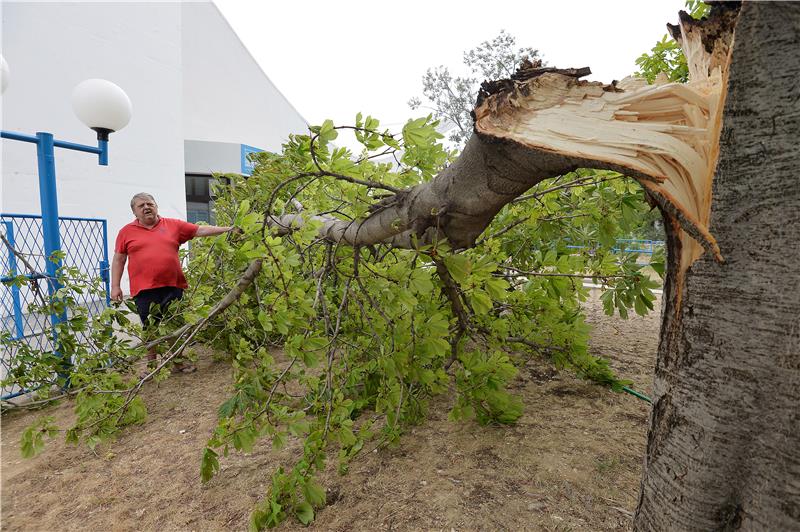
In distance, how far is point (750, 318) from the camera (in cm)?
81

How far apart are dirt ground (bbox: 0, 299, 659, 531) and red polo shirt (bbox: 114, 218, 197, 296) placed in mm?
1184

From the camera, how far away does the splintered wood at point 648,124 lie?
34.5 inches

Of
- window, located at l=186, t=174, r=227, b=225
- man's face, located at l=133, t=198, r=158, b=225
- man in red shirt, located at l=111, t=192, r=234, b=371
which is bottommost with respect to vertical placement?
man in red shirt, located at l=111, t=192, r=234, b=371

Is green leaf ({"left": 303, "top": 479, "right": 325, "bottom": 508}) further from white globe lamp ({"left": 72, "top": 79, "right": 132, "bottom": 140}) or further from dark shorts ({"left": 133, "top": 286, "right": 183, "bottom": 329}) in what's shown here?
white globe lamp ({"left": 72, "top": 79, "right": 132, "bottom": 140})

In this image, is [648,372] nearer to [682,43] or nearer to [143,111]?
[682,43]

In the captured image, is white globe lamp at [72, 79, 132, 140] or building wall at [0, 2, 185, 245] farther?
building wall at [0, 2, 185, 245]

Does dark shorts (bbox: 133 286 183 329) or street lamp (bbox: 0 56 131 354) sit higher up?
street lamp (bbox: 0 56 131 354)

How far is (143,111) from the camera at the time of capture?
849 cm

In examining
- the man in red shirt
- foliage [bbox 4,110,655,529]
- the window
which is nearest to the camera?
foliage [bbox 4,110,655,529]

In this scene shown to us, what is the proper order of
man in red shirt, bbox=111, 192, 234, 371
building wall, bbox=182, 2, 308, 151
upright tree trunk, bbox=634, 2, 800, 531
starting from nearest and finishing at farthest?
upright tree trunk, bbox=634, 2, 800, 531, man in red shirt, bbox=111, 192, 234, 371, building wall, bbox=182, 2, 308, 151

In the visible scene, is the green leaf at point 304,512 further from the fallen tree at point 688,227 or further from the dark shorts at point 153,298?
the dark shorts at point 153,298

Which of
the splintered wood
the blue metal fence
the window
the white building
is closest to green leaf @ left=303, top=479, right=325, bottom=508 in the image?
the splintered wood

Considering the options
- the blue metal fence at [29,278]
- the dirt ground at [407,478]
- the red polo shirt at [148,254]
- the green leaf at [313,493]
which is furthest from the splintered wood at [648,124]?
the red polo shirt at [148,254]

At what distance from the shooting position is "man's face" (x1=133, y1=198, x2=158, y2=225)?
333 cm
